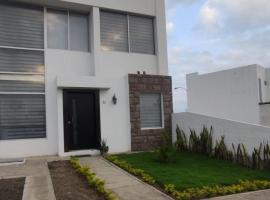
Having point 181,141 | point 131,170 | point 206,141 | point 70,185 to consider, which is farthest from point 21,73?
point 206,141

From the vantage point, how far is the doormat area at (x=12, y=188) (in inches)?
241

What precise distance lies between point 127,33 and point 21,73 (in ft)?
14.8

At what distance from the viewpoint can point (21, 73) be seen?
11.0 meters

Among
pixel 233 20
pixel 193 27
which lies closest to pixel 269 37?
pixel 233 20

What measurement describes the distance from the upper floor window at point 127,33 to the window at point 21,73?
248cm

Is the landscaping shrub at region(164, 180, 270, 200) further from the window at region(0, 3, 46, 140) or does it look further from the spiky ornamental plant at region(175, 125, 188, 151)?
the window at region(0, 3, 46, 140)

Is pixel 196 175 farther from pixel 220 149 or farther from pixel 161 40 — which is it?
pixel 161 40

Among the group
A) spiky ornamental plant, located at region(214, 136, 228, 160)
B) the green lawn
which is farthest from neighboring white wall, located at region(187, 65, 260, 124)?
the green lawn

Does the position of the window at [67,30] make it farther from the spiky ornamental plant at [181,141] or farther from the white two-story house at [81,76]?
the spiky ornamental plant at [181,141]

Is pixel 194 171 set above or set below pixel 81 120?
below

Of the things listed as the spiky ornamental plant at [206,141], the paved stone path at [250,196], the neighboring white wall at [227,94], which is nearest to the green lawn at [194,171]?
the spiky ornamental plant at [206,141]

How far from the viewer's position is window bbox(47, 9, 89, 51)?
38.8 ft

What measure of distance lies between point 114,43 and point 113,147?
13.6ft

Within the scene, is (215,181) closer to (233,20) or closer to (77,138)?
(77,138)
